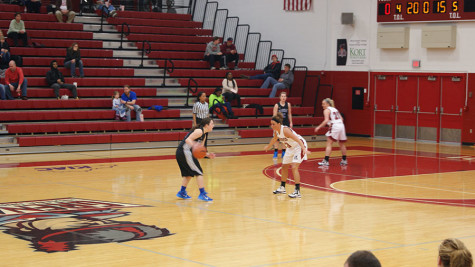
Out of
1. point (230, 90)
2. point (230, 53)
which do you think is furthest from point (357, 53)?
point (230, 90)

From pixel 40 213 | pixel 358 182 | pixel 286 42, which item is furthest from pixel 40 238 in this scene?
pixel 286 42

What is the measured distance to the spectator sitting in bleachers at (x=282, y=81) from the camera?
2798 centimetres

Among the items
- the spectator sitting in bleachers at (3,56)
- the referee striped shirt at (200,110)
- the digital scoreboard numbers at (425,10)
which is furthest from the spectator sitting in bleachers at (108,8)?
the referee striped shirt at (200,110)

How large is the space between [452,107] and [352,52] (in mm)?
4825

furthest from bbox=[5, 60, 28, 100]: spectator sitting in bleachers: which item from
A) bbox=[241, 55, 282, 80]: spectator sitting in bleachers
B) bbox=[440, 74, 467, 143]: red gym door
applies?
bbox=[440, 74, 467, 143]: red gym door

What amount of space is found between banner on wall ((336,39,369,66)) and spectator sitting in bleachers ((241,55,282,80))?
8.20 feet

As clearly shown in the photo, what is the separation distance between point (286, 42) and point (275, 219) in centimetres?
2008

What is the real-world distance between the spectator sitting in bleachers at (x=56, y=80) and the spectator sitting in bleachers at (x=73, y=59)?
32.3 inches

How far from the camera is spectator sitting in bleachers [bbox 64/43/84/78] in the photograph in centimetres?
2469

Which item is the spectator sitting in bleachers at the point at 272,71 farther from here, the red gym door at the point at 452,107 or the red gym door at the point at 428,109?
the red gym door at the point at 452,107

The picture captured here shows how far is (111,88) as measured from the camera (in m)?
25.2

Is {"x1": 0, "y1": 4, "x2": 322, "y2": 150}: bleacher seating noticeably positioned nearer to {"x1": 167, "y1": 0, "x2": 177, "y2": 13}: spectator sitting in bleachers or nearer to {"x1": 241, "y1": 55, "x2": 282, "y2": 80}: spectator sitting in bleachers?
{"x1": 241, "y1": 55, "x2": 282, "y2": 80}: spectator sitting in bleachers

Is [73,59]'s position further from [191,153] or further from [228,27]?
[191,153]

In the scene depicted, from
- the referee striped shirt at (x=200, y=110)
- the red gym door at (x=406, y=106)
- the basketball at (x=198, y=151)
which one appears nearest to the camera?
the basketball at (x=198, y=151)
